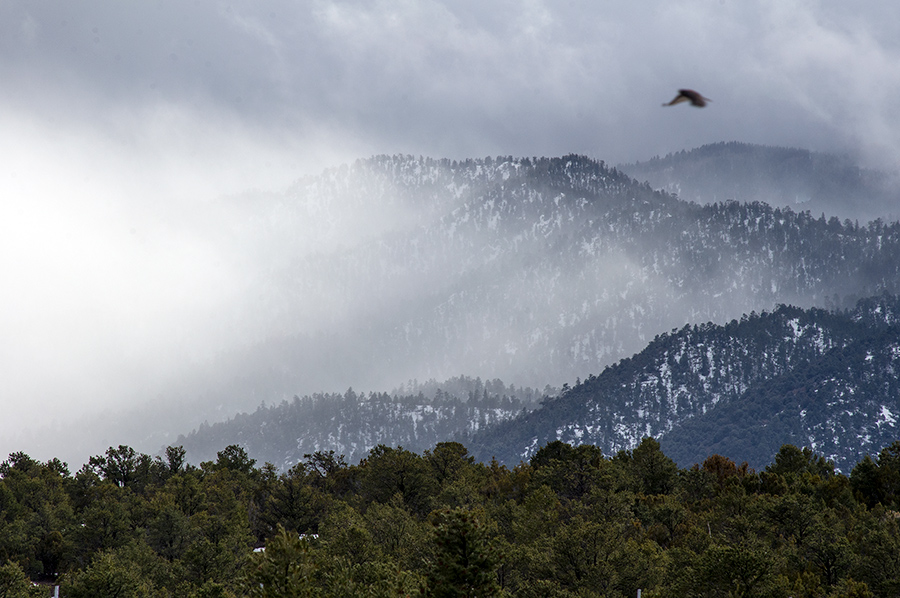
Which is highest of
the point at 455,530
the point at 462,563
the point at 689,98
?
the point at 689,98

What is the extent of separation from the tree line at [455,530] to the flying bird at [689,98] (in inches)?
1391

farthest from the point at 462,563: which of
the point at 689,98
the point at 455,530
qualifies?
the point at 689,98

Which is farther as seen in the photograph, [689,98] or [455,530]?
[455,530]

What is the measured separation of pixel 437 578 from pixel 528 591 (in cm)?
1381

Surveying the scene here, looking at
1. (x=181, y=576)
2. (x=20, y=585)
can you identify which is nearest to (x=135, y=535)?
(x=181, y=576)

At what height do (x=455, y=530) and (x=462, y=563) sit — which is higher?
(x=455, y=530)

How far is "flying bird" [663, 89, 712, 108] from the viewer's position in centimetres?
2797

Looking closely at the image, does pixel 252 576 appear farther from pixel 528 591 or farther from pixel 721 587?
pixel 721 587

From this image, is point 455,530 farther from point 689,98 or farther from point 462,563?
point 689,98

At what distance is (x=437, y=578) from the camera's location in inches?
2272

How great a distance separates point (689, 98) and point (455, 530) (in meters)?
38.8

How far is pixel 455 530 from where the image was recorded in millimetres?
58062

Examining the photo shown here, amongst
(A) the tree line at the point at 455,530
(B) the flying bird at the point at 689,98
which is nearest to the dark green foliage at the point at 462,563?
(A) the tree line at the point at 455,530

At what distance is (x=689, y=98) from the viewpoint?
1100 inches
